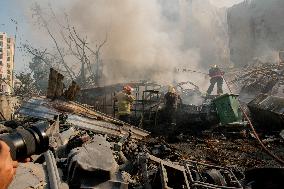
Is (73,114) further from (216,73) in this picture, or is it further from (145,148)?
(216,73)

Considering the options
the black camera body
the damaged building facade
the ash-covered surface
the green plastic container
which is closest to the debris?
the damaged building facade

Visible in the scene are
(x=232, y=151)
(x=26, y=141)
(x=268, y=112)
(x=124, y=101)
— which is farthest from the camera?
(x=124, y=101)

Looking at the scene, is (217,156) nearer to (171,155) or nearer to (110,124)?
(171,155)

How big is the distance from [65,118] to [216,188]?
5043 millimetres

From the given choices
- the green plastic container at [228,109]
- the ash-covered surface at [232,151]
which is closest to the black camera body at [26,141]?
the ash-covered surface at [232,151]

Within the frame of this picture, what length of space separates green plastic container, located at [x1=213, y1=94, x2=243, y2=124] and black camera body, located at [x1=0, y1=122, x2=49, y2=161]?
11093 millimetres

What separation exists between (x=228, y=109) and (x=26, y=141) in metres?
11.4

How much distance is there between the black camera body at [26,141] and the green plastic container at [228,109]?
1109 centimetres

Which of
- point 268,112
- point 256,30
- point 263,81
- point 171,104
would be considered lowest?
point 268,112

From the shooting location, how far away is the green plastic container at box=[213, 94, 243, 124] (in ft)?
40.8

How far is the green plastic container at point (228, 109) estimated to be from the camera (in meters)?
12.4

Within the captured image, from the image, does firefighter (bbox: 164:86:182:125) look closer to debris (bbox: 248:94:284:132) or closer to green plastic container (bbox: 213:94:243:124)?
green plastic container (bbox: 213:94:243:124)

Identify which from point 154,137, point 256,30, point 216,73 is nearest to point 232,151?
point 154,137

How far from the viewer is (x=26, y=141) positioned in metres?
1.78
